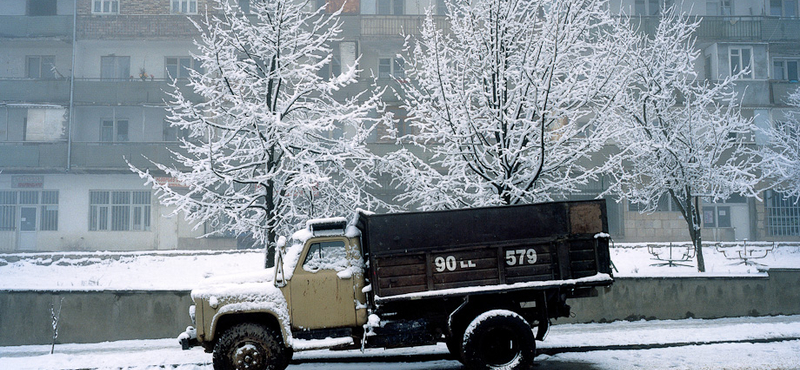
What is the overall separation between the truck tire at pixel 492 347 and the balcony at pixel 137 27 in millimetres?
25352

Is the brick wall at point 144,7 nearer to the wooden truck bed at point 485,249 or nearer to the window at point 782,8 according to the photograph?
the wooden truck bed at point 485,249

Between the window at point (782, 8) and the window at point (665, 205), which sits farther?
the window at point (782, 8)

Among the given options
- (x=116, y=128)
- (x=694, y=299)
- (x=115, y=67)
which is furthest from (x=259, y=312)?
(x=115, y=67)

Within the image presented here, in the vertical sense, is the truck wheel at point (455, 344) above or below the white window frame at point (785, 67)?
below

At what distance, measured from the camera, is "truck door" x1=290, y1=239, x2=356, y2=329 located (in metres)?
7.58

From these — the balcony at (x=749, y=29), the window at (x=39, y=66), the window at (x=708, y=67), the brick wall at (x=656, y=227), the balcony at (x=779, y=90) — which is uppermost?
the balcony at (x=749, y=29)

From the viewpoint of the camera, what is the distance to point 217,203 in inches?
446

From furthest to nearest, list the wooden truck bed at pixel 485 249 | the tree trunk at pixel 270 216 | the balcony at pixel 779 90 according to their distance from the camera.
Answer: the balcony at pixel 779 90
the tree trunk at pixel 270 216
the wooden truck bed at pixel 485 249

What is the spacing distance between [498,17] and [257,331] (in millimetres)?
7172

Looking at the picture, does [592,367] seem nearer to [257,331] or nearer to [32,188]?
[257,331]

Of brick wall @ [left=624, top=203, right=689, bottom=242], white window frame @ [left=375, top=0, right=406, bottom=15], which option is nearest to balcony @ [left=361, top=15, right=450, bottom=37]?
white window frame @ [left=375, top=0, right=406, bottom=15]

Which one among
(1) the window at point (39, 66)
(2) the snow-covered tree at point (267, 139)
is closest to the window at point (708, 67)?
(2) the snow-covered tree at point (267, 139)

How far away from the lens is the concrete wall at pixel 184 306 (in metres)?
12.0

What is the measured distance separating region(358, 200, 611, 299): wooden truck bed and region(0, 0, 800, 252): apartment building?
751 inches
